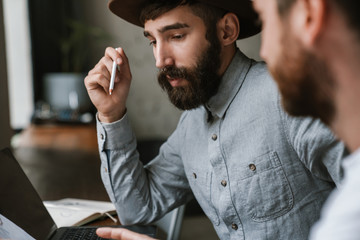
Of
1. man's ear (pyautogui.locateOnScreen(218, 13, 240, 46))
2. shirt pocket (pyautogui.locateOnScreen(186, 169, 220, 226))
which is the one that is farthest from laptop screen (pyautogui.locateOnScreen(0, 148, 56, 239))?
man's ear (pyautogui.locateOnScreen(218, 13, 240, 46))

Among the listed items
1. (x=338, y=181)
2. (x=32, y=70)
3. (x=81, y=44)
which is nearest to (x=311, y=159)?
(x=338, y=181)

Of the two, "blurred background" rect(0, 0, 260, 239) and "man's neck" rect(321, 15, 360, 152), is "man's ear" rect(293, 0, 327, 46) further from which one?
"blurred background" rect(0, 0, 260, 239)

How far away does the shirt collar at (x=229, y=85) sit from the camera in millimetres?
1183

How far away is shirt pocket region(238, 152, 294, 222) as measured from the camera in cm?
108

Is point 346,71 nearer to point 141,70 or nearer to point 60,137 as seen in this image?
point 60,137

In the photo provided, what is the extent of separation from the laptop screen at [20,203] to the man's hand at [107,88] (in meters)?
0.28

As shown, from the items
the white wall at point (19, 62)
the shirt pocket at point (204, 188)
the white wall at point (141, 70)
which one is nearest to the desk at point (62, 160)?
the shirt pocket at point (204, 188)

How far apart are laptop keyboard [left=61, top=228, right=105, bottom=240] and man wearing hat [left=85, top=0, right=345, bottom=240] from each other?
0.52ft

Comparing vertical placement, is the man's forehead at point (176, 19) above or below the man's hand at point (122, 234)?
above

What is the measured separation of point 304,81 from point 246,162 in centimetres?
53

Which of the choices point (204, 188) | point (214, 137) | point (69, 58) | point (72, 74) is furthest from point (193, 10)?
point (69, 58)

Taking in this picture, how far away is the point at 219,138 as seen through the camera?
3.86ft

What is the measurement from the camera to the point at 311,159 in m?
1.01

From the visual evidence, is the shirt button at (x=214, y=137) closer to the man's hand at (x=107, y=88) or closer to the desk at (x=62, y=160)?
the man's hand at (x=107, y=88)
